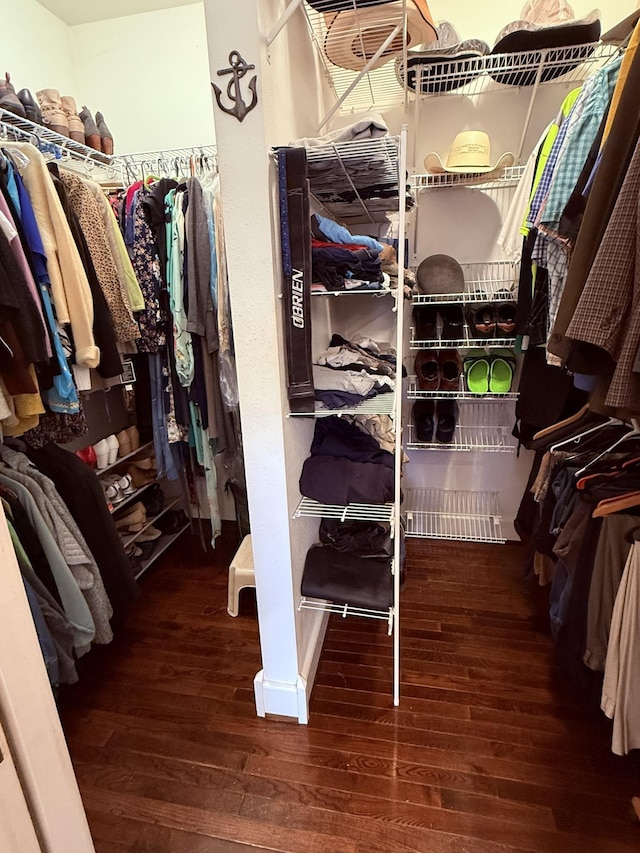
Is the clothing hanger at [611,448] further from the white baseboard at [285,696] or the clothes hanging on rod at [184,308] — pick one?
the clothes hanging on rod at [184,308]

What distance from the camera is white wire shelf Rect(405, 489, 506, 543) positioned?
7.85 feet

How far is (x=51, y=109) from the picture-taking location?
5.80 feet

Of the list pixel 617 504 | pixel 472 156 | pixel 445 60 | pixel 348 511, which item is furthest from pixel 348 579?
pixel 445 60

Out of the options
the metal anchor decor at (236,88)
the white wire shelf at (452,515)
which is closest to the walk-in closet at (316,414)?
the metal anchor decor at (236,88)

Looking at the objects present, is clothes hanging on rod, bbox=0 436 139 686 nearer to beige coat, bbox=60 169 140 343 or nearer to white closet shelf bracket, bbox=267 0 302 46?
beige coat, bbox=60 169 140 343

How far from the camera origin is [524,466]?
237 centimetres

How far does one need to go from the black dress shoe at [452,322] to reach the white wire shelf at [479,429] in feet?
1.39

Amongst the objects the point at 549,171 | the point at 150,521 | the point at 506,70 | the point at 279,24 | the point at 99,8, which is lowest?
the point at 150,521

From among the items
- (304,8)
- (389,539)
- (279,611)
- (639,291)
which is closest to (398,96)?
(304,8)

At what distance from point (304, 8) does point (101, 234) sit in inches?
38.4

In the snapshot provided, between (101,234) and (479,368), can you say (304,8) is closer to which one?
(101,234)

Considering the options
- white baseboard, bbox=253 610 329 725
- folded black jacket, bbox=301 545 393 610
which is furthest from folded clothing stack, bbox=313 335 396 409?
white baseboard, bbox=253 610 329 725

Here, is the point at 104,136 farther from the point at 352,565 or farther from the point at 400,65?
the point at 352,565

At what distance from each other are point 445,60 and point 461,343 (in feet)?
3.47
